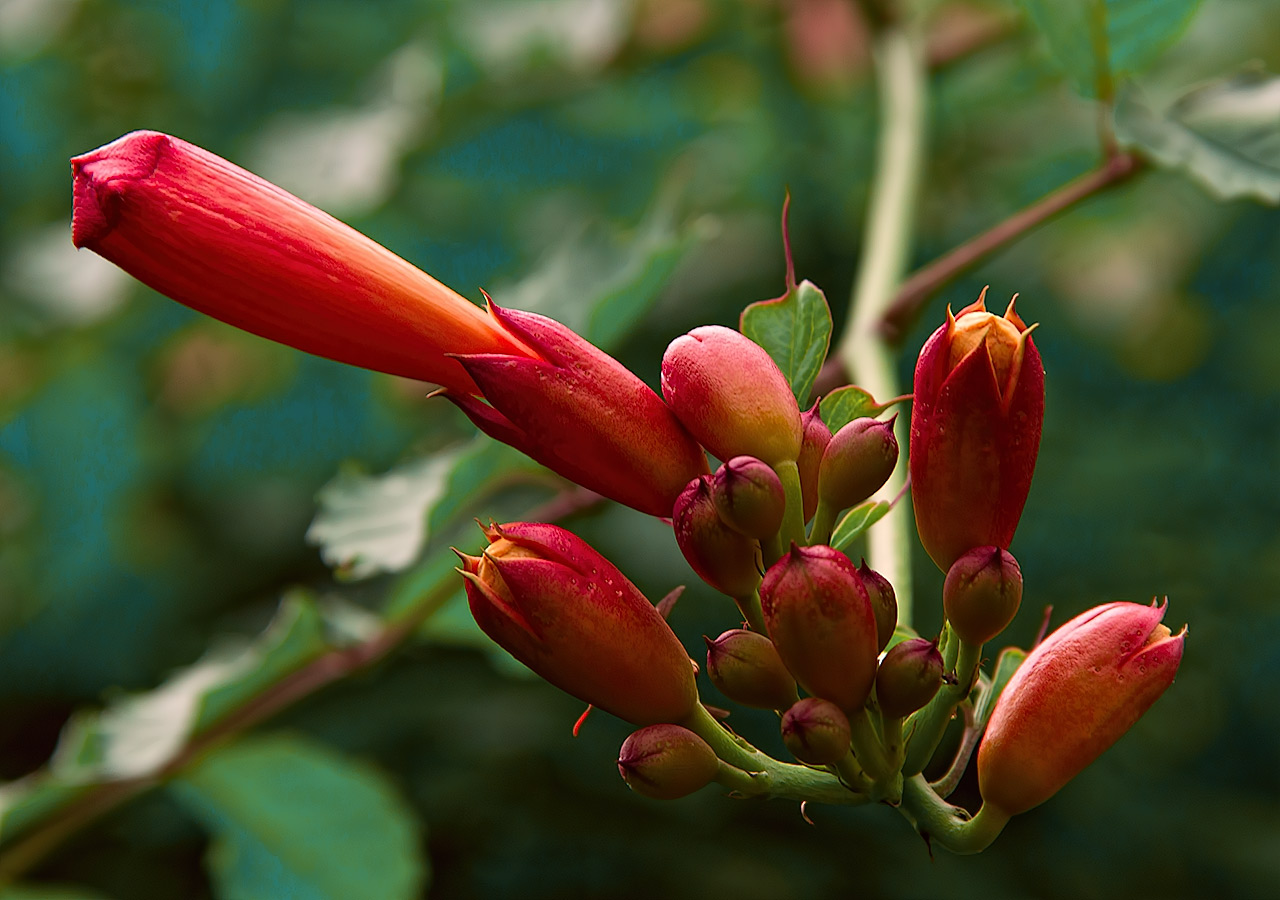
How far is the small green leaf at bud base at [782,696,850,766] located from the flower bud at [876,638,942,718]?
0.04m

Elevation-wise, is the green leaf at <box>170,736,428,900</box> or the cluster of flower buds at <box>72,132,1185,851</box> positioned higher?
the cluster of flower buds at <box>72,132,1185,851</box>

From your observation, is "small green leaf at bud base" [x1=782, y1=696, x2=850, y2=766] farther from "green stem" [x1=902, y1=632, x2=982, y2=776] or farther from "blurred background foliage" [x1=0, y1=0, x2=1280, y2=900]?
"blurred background foliage" [x1=0, y1=0, x2=1280, y2=900]

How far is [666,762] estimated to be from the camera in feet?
2.27

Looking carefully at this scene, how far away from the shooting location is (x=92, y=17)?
2.72 metres

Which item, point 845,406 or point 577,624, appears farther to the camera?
point 845,406

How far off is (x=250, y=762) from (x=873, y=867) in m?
1.03

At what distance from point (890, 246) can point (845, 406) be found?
759 mm

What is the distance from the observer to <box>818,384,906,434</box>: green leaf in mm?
856

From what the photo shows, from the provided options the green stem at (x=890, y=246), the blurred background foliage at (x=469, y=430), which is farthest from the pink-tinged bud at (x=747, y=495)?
the blurred background foliage at (x=469, y=430)

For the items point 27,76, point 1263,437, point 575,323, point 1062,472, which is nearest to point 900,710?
point 575,323

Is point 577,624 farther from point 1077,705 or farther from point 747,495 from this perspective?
point 1077,705

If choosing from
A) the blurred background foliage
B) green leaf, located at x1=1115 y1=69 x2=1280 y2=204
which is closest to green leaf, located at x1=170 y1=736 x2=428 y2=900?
the blurred background foliage

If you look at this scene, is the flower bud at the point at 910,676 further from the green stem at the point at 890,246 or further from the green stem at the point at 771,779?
the green stem at the point at 890,246

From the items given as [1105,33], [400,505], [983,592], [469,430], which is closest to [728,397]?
[983,592]
